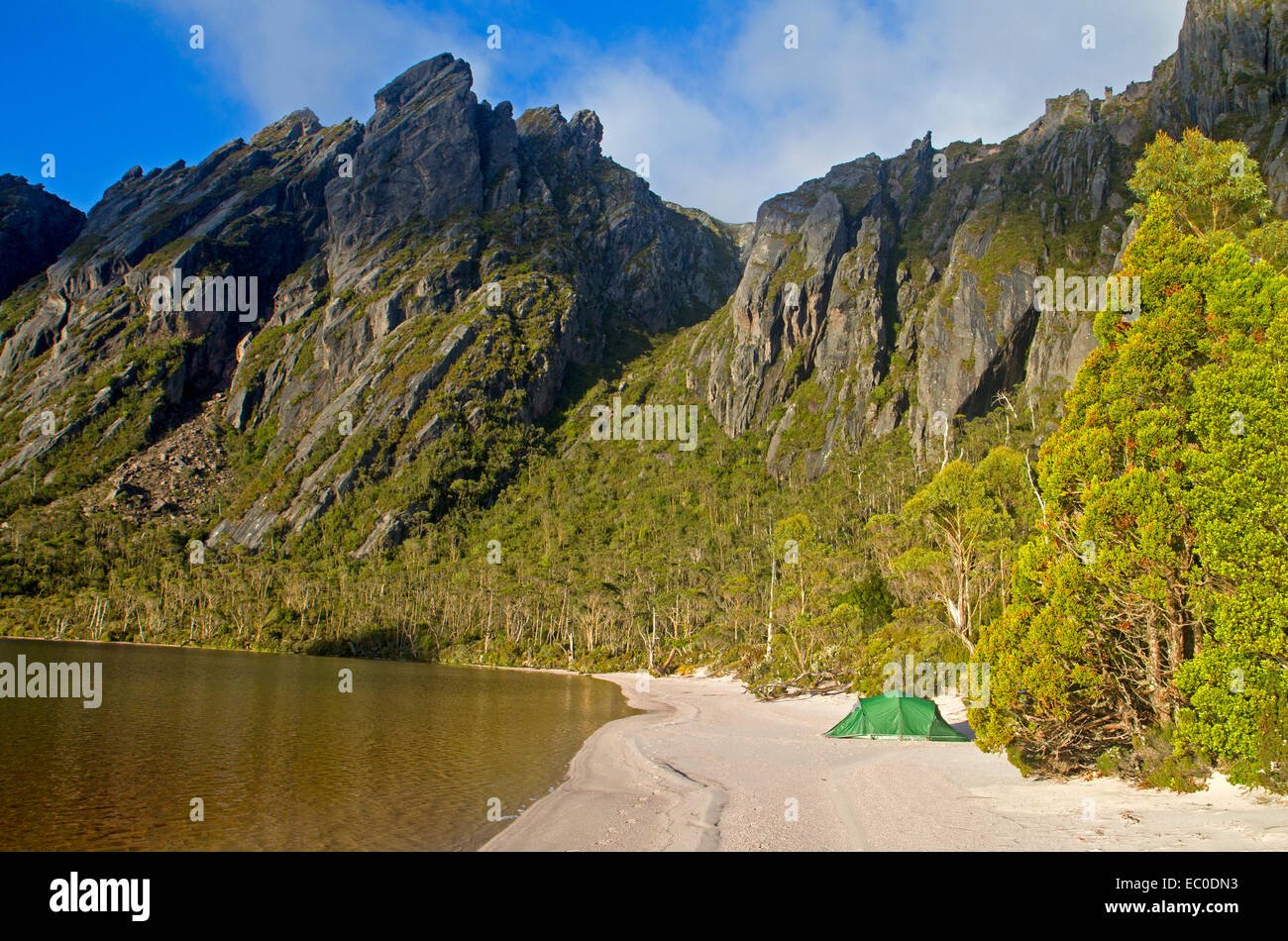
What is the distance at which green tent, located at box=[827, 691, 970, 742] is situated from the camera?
84.0ft

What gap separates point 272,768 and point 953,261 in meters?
159

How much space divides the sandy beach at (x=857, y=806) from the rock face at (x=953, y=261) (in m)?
109

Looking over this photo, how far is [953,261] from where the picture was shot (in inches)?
5689

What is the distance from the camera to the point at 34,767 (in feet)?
63.9

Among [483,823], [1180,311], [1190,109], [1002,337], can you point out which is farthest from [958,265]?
[483,823]
